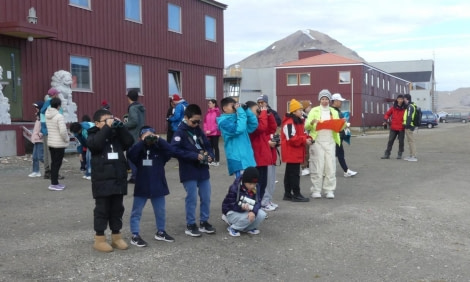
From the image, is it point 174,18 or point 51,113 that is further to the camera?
point 174,18

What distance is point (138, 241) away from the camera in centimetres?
585

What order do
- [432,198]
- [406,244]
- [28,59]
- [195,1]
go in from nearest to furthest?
1. [406,244]
2. [432,198]
3. [28,59]
4. [195,1]

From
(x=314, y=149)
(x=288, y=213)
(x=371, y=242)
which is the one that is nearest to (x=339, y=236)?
(x=371, y=242)

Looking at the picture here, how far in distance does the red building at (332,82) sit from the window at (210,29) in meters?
25.1

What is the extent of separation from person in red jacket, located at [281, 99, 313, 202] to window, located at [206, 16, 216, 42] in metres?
16.7

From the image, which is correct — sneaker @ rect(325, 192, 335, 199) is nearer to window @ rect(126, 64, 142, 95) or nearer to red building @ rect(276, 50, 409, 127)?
window @ rect(126, 64, 142, 95)

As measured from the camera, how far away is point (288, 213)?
770 cm

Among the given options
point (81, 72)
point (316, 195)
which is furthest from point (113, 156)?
point (81, 72)

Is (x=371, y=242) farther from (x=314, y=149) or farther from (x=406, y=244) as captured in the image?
(x=314, y=149)

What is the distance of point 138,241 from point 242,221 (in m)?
1.32

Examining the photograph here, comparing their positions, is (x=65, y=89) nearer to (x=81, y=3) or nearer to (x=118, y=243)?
(x=81, y=3)

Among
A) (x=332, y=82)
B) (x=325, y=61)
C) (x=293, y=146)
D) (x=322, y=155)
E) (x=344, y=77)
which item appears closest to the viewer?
(x=293, y=146)

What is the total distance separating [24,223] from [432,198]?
22.4 feet

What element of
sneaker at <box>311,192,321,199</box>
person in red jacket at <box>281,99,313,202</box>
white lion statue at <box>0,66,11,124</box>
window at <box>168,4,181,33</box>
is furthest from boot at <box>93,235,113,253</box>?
window at <box>168,4,181,33</box>
